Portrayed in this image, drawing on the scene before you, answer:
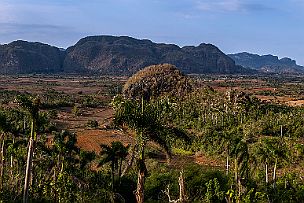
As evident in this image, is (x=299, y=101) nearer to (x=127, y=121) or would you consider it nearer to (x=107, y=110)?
(x=107, y=110)

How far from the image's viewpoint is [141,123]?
76.4 feet

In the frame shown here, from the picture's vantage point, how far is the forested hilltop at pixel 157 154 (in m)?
24.2

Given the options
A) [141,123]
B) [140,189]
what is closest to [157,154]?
[141,123]

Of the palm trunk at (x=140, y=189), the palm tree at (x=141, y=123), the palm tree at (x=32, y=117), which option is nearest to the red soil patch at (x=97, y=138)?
the palm tree at (x=32, y=117)

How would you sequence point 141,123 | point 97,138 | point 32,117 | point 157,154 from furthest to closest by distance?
point 97,138, point 157,154, point 32,117, point 141,123

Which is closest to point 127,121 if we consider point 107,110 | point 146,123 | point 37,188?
point 146,123

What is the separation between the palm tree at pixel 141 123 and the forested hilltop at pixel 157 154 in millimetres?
Answer: 48

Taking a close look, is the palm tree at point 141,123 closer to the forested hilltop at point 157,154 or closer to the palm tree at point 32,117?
the forested hilltop at point 157,154

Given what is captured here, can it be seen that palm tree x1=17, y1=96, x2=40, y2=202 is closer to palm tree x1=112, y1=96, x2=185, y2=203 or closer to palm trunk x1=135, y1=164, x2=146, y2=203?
palm tree x1=112, y1=96, x2=185, y2=203

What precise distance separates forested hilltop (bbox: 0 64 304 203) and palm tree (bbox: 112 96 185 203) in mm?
48

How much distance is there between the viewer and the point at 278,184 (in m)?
41.4

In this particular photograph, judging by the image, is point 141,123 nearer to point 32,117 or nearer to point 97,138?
point 32,117

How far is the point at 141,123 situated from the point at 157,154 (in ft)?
124

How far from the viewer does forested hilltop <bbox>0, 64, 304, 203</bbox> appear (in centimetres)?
2419
